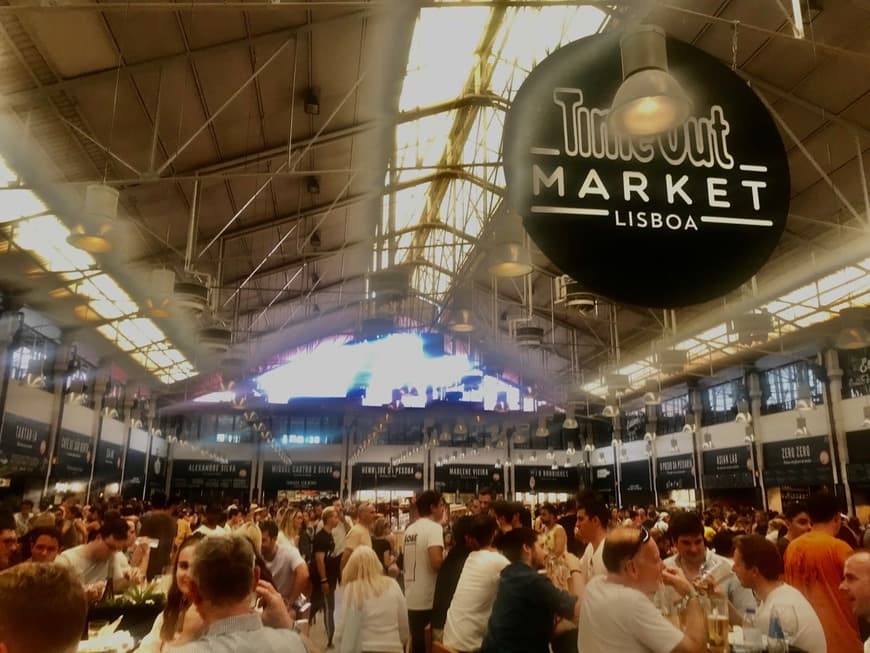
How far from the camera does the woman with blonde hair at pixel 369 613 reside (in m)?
4.30

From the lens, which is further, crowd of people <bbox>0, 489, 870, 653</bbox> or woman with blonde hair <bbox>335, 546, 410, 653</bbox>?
woman with blonde hair <bbox>335, 546, 410, 653</bbox>

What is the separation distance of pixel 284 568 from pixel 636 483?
2370 centimetres

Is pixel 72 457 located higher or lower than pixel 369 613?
higher

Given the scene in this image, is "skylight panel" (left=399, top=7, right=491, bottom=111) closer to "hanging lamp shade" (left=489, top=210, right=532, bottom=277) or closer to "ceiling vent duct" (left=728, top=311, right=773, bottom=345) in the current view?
"hanging lamp shade" (left=489, top=210, right=532, bottom=277)

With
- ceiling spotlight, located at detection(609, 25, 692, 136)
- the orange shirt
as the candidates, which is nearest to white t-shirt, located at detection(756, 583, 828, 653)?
the orange shirt

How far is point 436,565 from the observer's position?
5.67 metres

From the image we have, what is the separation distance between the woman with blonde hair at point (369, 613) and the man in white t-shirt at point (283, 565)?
1.22 m

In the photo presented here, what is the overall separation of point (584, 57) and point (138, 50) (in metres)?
6.94

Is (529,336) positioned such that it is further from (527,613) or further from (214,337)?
(527,613)

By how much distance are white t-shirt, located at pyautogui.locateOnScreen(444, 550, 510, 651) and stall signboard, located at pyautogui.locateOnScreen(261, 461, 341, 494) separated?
90.7 ft

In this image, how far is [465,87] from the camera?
41.8 ft

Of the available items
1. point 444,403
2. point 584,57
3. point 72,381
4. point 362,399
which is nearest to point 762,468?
point 444,403

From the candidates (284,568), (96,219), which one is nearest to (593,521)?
(284,568)

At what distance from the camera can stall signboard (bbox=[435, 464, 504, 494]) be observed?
104 feet
